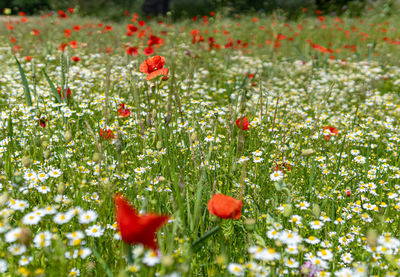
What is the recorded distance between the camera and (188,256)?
128cm

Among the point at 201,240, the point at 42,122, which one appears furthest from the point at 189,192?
the point at 42,122

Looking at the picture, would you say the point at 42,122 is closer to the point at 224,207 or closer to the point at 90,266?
the point at 90,266

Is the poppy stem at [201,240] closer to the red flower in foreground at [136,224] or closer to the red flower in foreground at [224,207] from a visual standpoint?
the red flower in foreground at [224,207]

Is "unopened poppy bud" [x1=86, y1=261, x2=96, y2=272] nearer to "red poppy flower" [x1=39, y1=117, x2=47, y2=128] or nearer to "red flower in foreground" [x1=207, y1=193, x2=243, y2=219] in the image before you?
"red flower in foreground" [x1=207, y1=193, x2=243, y2=219]

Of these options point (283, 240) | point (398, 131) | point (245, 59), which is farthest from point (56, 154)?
point (245, 59)

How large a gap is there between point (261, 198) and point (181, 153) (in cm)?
78

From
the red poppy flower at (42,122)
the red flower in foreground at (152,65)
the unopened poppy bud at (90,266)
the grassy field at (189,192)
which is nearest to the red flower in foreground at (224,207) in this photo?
the grassy field at (189,192)

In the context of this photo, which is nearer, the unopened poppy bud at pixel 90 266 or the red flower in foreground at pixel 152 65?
A: the unopened poppy bud at pixel 90 266

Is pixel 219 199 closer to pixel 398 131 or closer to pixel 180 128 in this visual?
pixel 180 128

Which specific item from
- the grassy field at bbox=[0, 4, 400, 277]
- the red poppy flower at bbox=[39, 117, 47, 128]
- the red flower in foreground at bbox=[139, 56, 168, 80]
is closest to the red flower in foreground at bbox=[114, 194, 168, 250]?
the grassy field at bbox=[0, 4, 400, 277]

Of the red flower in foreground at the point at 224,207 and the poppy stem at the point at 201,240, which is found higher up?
the red flower in foreground at the point at 224,207

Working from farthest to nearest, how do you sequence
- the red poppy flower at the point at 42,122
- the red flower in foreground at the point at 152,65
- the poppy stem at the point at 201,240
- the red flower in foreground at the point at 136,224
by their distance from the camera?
the red poppy flower at the point at 42,122 → the red flower in foreground at the point at 152,65 → the poppy stem at the point at 201,240 → the red flower in foreground at the point at 136,224

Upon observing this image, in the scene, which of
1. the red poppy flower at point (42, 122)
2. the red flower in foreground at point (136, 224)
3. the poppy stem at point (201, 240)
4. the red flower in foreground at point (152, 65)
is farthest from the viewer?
the red poppy flower at point (42, 122)

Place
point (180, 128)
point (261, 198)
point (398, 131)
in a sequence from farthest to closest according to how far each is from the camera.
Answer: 1. point (398, 131)
2. point (180, 128)
3. point (261, 198)
